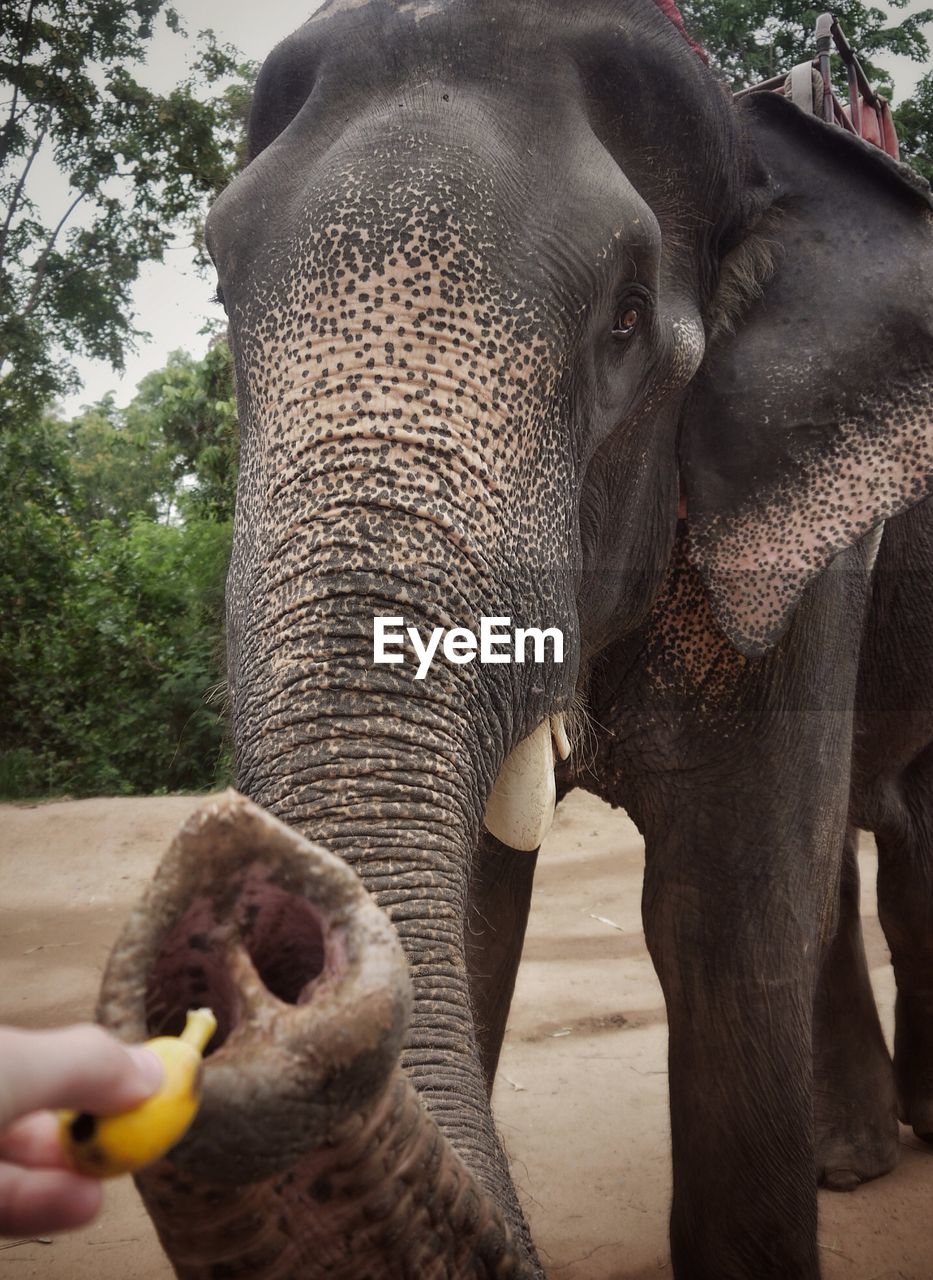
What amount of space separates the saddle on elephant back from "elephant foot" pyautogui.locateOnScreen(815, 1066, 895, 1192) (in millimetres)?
2473

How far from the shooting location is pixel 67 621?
867cm

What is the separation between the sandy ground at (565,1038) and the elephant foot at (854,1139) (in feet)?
0.15

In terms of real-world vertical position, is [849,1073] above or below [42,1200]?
below

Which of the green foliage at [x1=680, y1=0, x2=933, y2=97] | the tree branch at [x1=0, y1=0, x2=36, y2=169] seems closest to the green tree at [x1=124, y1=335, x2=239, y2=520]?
the tree branch at [x1=0, y1=0, x2=36, y2=169]

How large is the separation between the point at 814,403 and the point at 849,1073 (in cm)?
216

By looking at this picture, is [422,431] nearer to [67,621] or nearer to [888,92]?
[67,621]

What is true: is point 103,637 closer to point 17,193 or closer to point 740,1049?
point 17,193

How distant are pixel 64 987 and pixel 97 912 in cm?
89

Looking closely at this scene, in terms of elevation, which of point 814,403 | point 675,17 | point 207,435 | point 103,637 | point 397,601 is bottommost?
point 397,601

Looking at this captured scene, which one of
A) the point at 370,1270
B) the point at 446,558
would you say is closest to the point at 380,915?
the point at 370,1270

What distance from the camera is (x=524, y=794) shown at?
183 cm

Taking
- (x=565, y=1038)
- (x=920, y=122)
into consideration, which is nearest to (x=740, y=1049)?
(x=565, y=1038)

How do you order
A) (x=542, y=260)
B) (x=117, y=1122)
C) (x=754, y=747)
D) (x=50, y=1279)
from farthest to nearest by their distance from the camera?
(x=50, y=1279) → (x=754, y=747) → (x=542, y=260) → (x=117, y=1122)

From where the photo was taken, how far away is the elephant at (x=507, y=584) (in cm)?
89
